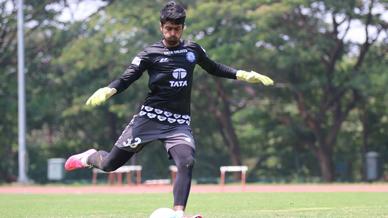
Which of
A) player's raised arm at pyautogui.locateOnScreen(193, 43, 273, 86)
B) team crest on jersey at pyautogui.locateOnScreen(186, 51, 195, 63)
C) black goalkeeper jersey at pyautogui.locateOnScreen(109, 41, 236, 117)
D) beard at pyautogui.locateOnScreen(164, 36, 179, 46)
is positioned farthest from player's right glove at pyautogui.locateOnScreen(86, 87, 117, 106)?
player's raised arm at pyautogui.locateOnScreen(193, 43, 273, 86)

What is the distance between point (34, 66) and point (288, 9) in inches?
503

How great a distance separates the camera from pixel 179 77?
8930mm

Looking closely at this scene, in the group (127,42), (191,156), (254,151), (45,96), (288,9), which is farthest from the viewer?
(254,151)

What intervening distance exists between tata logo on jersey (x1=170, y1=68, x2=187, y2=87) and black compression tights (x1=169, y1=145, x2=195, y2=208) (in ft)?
2.25

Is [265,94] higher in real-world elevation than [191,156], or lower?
higher

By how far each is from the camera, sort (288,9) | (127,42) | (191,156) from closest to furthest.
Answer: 1. (191,156)
2. (288,9)
3. (127,42)

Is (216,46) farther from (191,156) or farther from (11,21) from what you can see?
(191,156)

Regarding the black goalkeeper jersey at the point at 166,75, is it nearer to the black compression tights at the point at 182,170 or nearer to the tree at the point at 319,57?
the black compression tights at the point at 182,170

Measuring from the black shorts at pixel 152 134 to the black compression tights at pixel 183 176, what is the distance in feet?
0.63

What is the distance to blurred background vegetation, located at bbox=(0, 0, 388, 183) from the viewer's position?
33.4 metres

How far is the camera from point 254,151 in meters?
42.3

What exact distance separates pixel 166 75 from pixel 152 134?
641mm

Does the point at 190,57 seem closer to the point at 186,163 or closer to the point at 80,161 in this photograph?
the point at 186,163

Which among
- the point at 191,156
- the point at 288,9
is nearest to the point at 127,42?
the point at 288,9
